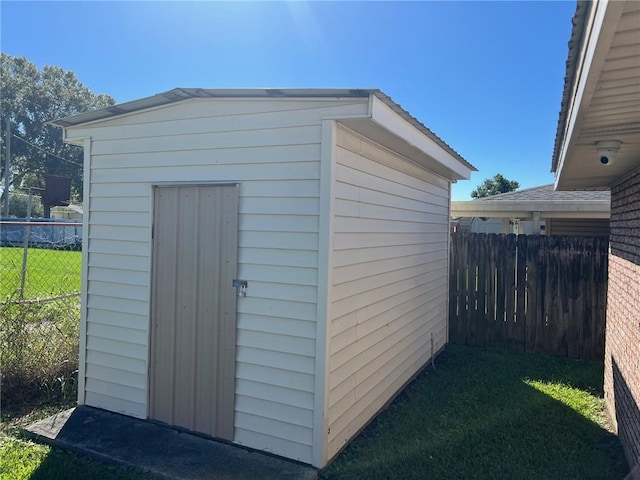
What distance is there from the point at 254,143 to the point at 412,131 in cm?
144

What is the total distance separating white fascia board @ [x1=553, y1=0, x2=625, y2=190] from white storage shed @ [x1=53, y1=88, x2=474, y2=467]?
1.37m

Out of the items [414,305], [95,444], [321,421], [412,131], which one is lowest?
[95,444]

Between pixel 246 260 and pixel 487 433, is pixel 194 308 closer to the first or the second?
pixel 246 260

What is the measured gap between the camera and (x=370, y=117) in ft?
9.63

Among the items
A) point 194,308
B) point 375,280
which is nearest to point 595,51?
point 375,280

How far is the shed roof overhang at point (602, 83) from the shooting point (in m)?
1.22

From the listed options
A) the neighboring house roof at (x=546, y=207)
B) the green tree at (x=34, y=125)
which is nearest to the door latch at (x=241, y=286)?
the neighboring house roof at (x=546, y=207)

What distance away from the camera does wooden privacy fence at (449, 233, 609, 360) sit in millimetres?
5891

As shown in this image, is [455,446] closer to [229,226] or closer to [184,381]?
[184,381]

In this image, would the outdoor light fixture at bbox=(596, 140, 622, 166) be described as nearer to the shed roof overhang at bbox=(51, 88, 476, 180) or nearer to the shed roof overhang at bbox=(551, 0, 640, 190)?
the shed roof overhang at bbox=(551, 0, 640, 190)

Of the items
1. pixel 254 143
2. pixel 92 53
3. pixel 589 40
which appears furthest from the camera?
pixel 92 53

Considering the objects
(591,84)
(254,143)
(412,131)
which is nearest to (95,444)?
(254,143)

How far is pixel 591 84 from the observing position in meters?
1.59

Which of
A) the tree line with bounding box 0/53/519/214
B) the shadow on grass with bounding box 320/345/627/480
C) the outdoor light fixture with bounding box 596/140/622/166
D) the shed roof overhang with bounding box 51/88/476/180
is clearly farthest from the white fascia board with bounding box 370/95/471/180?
the tree line with bounding box 0/53/519/214
